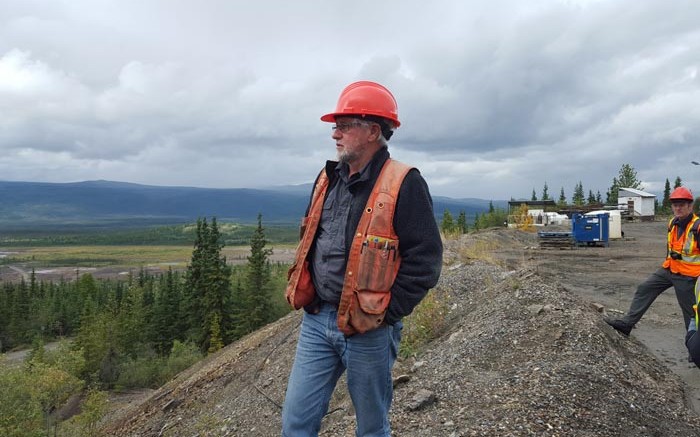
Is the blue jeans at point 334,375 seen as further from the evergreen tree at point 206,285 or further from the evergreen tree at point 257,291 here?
the evergreen tree at point 206,285

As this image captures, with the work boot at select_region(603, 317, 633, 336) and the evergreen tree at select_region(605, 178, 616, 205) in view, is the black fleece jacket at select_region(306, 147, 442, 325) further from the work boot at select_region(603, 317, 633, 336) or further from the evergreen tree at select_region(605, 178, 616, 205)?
the evergreen tree at select_region(605, 178, 616, 205)

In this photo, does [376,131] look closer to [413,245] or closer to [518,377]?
[413,245]

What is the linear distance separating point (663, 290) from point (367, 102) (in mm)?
6640

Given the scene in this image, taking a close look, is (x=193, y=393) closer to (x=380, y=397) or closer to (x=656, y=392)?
(x=656, y=392)

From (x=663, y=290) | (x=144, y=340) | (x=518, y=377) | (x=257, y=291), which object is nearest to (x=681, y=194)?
(x=663, y=290)

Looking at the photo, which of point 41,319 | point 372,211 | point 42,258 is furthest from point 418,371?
point 42,258

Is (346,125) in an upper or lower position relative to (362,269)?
upper

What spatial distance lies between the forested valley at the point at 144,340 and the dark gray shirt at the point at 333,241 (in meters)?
24.9

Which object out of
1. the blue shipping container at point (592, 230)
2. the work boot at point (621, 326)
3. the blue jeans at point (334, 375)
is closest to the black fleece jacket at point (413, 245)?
the blue jeans at point (334, 375)

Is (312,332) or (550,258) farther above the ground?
(312,332)

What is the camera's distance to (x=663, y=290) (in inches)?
280

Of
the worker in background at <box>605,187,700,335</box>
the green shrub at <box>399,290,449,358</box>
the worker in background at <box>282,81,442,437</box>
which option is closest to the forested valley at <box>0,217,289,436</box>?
the green shrub at <box>399,290,449,358</box>

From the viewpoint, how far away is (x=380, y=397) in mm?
2494

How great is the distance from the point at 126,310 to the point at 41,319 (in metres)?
27.6
